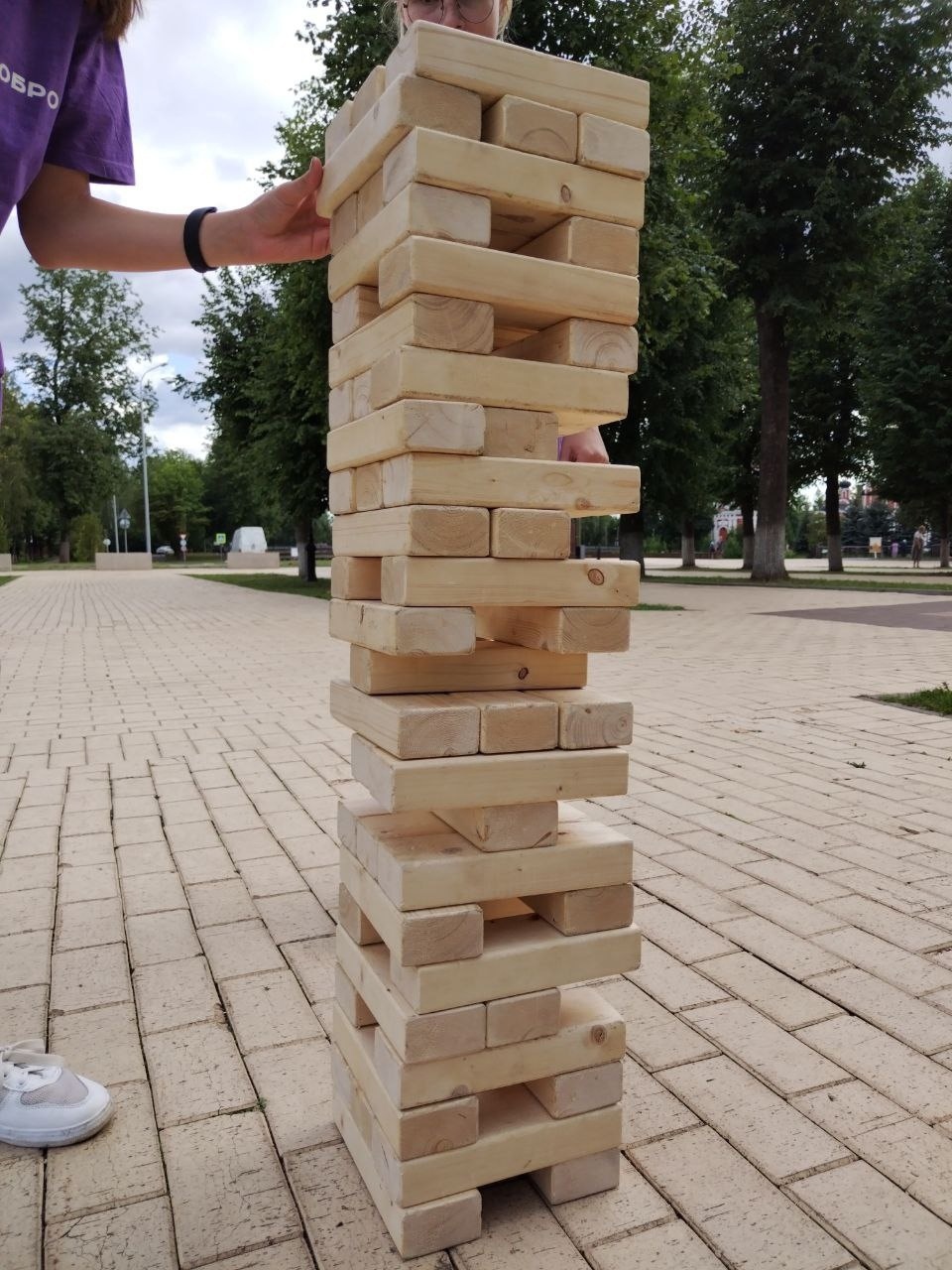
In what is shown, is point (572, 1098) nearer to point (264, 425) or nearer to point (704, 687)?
point (704, 687)

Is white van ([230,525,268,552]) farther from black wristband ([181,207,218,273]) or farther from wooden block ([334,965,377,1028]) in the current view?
wooden block ([334,965,377,1028])

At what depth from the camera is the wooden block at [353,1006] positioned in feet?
6.06

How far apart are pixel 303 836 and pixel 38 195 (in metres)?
2.57

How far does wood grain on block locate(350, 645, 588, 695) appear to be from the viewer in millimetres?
1695

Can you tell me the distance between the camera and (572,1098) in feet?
5.62

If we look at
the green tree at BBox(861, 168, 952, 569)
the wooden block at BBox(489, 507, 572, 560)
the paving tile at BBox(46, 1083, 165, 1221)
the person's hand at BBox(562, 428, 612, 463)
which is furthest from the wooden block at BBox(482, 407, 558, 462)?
the green tree at BBox(861, 168, 952, 569)

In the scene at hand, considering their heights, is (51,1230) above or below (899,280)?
below

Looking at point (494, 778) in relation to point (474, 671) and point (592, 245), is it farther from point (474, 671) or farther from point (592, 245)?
point (592, 245)

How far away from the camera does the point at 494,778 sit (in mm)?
1592

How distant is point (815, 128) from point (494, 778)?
73.6 ft

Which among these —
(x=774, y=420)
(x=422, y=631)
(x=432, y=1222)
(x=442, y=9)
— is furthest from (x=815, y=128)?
(x=432, y=1222)

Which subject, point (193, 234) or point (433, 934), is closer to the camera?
point (433, 934)

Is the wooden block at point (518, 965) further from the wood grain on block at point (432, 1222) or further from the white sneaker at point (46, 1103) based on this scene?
the white sneaker at point (46, 1103)

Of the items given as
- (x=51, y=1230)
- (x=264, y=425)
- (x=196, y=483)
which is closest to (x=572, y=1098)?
(x=51, y=1230)
